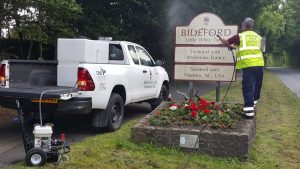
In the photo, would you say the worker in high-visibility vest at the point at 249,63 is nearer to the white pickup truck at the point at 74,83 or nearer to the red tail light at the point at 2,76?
the white pickup truck at the point at 74,83

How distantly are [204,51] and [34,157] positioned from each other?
5.10m

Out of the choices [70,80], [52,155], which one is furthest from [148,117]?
[52,155]

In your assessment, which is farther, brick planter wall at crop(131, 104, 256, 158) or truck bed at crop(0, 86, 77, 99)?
truck bed at crop(0, 86, 77, 99)

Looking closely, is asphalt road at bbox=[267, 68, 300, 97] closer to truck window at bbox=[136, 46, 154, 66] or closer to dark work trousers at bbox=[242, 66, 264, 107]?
truck window at bbox=[136, 46, 154, 66]

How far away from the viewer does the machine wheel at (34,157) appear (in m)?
5.74

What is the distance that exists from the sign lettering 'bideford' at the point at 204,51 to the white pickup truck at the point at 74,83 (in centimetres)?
128

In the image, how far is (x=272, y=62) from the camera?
3821 inches

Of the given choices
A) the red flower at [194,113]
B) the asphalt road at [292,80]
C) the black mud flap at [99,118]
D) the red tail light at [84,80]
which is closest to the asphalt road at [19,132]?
the black mud flap at [99,118]

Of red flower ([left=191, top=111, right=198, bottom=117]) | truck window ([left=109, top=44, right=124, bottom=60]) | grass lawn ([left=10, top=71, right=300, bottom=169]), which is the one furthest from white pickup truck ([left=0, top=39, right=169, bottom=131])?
red flower ([left=191, top=111, right=198, bottom=117])

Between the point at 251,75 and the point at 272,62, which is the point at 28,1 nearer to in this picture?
the point at 251,75

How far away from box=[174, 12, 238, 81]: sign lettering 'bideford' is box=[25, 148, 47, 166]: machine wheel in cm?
488

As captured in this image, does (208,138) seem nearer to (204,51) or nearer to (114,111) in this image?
(114,111)

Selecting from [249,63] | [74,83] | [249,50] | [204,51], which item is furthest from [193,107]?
[204,51]

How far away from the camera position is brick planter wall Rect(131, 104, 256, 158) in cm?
631
